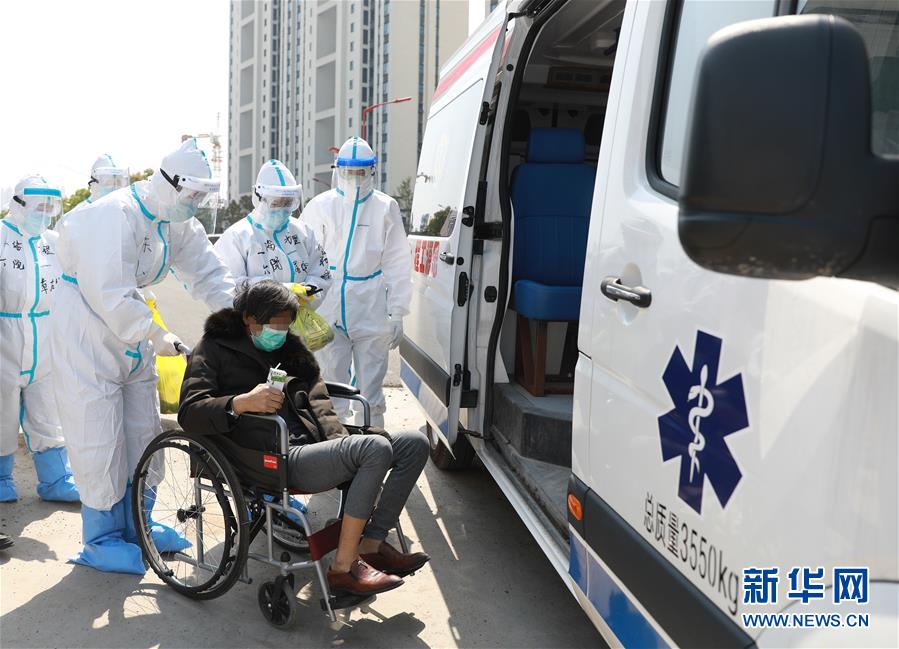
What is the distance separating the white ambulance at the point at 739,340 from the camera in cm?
99

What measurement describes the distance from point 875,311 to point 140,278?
3062mm

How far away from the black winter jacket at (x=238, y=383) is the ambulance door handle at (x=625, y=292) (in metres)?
1.49

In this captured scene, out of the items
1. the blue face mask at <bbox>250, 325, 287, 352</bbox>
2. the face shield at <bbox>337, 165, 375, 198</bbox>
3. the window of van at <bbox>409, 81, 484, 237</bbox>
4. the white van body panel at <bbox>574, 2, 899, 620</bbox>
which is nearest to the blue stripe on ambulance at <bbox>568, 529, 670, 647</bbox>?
the white van body panel at <bbox>574, 2, 899, 620</bbox>

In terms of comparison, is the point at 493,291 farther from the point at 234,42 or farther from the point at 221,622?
the point at 234,42

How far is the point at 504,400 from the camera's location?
3711 millimetres

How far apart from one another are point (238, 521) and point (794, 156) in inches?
98.0

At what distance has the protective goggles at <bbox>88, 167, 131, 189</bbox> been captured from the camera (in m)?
7.32

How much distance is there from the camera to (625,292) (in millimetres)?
1953

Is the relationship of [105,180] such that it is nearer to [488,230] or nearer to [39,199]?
[39,199]

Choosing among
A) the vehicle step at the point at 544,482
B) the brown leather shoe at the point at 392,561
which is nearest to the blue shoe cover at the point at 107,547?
the brown leather shoe at the point at 392,561

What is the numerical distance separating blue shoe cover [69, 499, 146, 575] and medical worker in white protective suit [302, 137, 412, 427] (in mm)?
1754

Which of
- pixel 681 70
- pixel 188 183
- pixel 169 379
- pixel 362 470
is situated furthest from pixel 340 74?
pixel 681 70

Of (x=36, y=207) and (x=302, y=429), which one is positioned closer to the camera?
(x=302, y=429)

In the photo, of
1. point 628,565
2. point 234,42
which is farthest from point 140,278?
point 234,42
